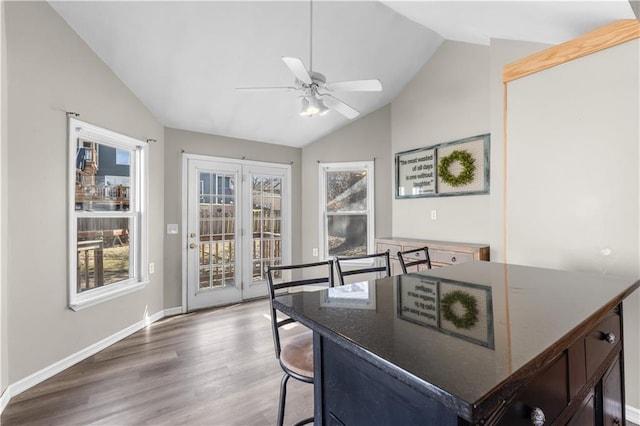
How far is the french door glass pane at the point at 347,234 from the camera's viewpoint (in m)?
4.61

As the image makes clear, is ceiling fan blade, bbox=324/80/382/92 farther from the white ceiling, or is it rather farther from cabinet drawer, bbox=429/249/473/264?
cabinet drawer, bbox=429/249/473/264

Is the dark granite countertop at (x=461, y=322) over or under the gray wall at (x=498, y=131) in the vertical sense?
under

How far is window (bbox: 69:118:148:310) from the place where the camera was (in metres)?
2.73

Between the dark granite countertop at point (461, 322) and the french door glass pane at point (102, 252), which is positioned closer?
the dark granite countertop at point (461, 322)

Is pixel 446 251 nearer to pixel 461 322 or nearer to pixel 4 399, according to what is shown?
pixel 461 322

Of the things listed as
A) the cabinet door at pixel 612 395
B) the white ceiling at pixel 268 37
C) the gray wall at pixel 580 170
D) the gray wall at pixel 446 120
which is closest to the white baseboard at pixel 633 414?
the gray wall at pixel 580 170

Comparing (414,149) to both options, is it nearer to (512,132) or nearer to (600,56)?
(512,132)

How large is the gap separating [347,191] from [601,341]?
3679 mm

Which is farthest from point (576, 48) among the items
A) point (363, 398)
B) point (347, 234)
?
point (347, 234)

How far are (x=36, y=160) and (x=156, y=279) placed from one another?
1.85 metres

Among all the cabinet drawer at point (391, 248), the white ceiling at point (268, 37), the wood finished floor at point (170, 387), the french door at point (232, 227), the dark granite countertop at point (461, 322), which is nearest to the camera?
the dark granite countertop at point (461, 322)

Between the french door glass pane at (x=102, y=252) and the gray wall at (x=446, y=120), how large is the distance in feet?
10.4

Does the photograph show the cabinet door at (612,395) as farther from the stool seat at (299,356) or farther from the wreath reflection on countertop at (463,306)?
the stool seat at (299,356)

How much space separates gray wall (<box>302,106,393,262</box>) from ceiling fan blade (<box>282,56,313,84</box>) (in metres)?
2.43
